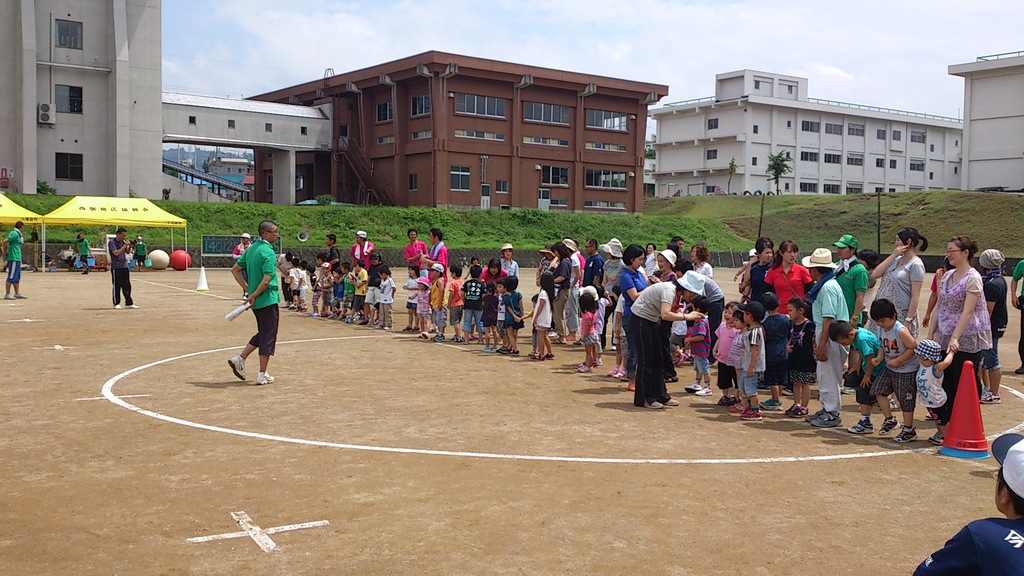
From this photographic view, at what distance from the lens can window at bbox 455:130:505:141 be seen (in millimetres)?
63778

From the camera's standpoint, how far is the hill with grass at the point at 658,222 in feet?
175

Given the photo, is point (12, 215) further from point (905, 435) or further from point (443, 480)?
point (905, 435)

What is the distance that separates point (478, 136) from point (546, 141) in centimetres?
617

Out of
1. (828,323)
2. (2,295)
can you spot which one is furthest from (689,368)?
(2,295)

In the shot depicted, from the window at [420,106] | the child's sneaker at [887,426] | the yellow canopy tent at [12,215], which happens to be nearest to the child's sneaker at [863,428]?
the child's sneaker at [887,426]

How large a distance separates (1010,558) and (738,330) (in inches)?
307

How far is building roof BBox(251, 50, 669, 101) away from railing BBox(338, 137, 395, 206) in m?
4.64

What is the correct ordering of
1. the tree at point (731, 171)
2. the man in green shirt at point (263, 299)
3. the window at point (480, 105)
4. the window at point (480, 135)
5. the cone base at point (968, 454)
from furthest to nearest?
the tree at point (731, 171), the window at point (480, 135), the window at point (480, 105), the man in green shirt at point (263, 299), the cone base at point (968, 454)

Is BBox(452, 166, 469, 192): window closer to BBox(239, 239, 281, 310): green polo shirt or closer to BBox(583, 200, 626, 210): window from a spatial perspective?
BBox(583, 200, 626, 210): window

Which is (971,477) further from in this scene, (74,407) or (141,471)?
(74,407)

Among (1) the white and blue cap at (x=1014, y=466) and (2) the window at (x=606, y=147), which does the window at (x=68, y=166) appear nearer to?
(2) the window at (x=606, y=147)

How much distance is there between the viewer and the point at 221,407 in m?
10.1

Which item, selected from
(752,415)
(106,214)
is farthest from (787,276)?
(106,214)

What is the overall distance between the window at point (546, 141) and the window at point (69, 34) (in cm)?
3043
